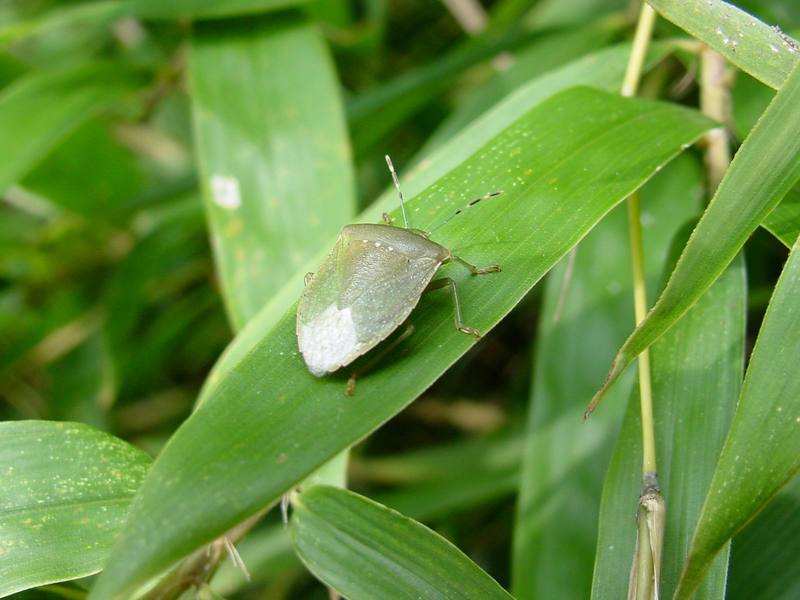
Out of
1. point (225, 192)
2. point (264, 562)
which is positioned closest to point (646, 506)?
point (225, 192)

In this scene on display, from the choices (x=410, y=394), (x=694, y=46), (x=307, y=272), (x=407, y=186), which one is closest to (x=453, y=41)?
(x=694, y=46)

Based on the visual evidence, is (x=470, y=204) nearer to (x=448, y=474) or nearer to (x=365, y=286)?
(x=365, y=286)

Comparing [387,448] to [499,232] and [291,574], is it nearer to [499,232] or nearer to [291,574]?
[291,574]

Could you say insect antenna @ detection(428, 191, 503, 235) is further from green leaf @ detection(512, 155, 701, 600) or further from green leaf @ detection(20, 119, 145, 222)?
green leaf @ detection(20, 119, 145, 222)

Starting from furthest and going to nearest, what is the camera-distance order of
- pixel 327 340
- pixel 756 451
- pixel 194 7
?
pixel 194 7 < pixel 327 340 < pixel 756 451

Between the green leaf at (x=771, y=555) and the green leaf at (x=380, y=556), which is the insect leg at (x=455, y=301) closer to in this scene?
the green leaf at (x=380, y=556)

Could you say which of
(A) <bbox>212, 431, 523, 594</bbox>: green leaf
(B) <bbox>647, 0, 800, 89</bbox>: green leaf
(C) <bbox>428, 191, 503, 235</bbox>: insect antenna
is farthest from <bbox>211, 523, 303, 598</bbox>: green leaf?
(B) <bbox>647, 0, 800, 89</bbox>: green leaf
